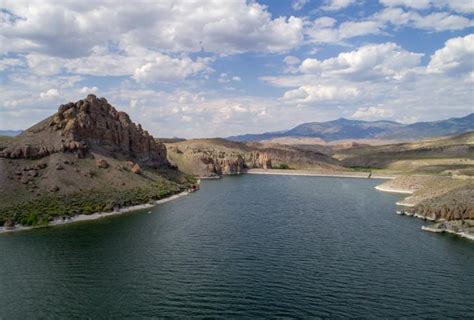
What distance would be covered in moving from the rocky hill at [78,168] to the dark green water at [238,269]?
13.9m

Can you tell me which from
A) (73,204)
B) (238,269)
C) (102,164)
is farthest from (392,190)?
(238,269)

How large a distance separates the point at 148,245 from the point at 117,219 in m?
26.6

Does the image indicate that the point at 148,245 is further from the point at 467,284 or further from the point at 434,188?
the point at 434,188

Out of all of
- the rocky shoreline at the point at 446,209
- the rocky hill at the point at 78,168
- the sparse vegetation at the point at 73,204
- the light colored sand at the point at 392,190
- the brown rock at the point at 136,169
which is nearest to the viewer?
the rocky shoreline at the point at 446,209

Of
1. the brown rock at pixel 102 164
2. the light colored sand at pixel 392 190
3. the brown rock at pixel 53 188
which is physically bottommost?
the light colored sand at pixel 392 190

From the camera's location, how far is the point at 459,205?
286 ft

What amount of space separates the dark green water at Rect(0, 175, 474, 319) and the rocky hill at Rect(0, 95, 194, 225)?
45.7 feet

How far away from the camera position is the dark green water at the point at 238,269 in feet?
144

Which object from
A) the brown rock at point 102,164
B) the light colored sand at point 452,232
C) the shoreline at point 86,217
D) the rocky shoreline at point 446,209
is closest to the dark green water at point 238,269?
the light colored sand at point 452,232

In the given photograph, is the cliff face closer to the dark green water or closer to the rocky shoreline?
the dark green water

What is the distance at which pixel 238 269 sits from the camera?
181ft

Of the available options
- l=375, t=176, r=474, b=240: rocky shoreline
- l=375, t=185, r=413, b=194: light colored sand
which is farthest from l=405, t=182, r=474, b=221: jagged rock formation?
l=375, t=185, r=413, b=194: light colored sand

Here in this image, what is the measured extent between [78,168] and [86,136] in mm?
19047

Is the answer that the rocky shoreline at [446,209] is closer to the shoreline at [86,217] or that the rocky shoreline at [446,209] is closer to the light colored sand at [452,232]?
the light colored sand at [452,232]
